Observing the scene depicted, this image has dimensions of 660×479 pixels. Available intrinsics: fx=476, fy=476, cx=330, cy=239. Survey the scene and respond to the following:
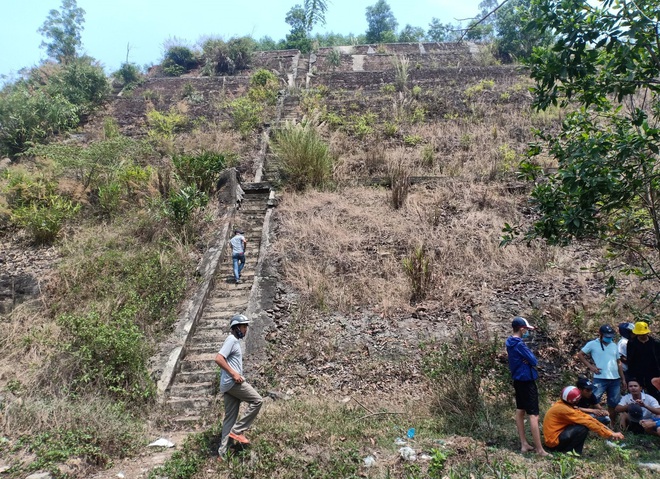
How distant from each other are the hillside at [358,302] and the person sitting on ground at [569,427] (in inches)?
7.7

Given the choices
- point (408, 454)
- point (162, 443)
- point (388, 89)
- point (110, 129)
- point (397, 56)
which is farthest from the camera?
point (397, 56)

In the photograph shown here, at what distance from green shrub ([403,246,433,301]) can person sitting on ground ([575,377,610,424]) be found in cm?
292

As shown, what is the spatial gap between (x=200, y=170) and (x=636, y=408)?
29.3ft

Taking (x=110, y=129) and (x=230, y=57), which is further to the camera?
(x=230, y=57)

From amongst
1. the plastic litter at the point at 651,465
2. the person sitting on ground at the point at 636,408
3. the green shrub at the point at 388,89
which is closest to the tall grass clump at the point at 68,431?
the plastic litter at the point at 651,465

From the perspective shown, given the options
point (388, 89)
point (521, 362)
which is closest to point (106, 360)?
point (521, 362)

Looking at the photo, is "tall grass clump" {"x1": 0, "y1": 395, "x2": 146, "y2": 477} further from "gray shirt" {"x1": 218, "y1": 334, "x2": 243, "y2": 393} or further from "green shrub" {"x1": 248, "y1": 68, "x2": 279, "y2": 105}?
"green shrub" {"x1": 248, "y1": 68, "x2": 279, "y2": 105}

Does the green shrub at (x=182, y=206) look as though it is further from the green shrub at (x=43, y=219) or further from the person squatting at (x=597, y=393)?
the person squatting at (x=597, y=393)

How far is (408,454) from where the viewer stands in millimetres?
4332

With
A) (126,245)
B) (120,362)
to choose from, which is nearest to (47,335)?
(120,362)

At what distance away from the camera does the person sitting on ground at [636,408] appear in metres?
4.92

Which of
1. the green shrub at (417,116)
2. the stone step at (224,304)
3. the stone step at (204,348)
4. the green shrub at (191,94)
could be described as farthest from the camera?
the green shrub at (191,94)

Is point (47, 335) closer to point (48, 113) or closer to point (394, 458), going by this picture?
point (394, 458)

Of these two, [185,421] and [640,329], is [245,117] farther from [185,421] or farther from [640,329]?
[640,329]
